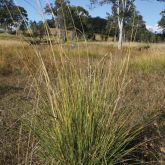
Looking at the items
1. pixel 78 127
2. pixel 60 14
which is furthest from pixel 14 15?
pixel 78 127

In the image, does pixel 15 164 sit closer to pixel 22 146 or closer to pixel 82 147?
pixel 22 146

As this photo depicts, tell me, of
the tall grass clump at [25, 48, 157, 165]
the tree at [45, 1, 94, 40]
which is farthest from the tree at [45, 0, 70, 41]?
the tall grass clump at [25, 48, 157, 165]

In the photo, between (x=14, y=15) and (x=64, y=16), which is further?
(x=14, y=15)

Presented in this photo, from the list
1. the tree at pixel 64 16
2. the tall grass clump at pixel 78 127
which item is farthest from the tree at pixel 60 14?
the tall grass clump at pixel 78 127

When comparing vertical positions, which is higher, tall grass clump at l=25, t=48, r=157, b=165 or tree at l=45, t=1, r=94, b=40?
tree at l=45, t=1, r=94, b=40

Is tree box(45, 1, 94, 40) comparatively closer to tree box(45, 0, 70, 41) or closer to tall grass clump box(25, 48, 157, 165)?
tree box(45, 0, 70, 41)

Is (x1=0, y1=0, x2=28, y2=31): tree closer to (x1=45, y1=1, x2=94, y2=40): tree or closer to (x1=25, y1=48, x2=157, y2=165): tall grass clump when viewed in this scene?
(x1=45, y1=1, x2=94, y2=40): tree

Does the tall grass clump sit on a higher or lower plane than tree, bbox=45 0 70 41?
lower

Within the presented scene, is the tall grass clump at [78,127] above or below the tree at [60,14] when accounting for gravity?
below

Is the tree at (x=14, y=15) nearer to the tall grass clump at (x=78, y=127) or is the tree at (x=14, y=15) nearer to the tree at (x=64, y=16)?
the tree at (x=64, y=16)

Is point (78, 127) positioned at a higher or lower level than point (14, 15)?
lower

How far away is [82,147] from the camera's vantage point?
Result: 90.6 inches

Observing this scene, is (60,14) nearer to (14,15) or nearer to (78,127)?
(14,15)

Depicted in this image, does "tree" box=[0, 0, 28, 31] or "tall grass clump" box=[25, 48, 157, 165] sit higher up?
"tree" box=[0, 0, 28, 31]
